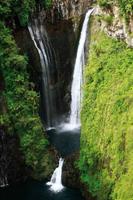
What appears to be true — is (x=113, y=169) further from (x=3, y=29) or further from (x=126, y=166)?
(x=3, y=29)

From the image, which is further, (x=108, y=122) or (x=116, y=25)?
(x=116, y=25)

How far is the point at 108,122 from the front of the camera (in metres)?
17.8

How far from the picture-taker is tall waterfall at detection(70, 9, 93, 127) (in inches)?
951

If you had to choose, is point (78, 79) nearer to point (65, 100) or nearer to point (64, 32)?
point (65, 100)

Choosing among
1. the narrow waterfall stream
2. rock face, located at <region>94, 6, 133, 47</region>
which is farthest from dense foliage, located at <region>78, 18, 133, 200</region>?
the narrow waterfall stream

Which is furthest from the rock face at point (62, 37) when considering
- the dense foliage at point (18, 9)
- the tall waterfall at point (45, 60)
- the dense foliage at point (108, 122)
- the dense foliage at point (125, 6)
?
the dense foliage at point (125, 6)

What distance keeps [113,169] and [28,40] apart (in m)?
9.32

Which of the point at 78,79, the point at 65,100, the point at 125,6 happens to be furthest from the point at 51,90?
the point at 125,6

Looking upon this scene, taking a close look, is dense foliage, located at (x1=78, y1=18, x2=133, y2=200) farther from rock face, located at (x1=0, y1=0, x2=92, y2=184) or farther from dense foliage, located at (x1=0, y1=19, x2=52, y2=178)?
rock face, located at (x1=0, y1=0, x2=92, y2=184)

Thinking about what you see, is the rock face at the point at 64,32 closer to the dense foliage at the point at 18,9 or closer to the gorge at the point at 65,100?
the gorge at the point at 65,100

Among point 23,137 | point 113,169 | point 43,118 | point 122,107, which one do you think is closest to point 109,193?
point 113,169

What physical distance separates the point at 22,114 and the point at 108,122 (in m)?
4.60

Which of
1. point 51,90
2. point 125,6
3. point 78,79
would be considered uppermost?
point 125,6

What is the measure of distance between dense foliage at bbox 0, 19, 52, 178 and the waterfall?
0.41 metres
